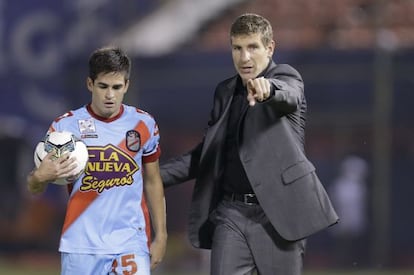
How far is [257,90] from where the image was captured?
6469 mm

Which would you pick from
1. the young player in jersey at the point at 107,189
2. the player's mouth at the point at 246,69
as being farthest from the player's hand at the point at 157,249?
the player's mouth at the point at 246,69

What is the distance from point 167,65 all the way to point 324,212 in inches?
394

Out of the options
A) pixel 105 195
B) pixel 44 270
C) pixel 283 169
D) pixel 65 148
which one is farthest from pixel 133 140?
pixel 44 270

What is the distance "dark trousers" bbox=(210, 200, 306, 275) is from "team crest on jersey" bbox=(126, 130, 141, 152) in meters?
0.71

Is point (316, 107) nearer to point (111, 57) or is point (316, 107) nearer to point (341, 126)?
point (341, 126)

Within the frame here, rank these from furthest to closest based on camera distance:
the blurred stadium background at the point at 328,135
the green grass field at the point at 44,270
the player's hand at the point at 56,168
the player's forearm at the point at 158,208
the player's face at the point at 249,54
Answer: the blurred stadium background at the point at 328,135 → the green grass field at the point at 44,270 → the player's forearm at the point at 158,208 → the player's face at the point at 249,54 → the player's hand at the point at 56,168

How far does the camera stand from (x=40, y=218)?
58.5 ft

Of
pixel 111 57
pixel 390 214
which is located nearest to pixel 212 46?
pixel 390 214

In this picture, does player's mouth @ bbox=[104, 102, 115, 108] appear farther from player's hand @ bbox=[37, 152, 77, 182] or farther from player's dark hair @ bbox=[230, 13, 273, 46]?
player's dark hair @ bbox=[230, 13, 273, 46]

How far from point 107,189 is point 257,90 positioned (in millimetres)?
1181

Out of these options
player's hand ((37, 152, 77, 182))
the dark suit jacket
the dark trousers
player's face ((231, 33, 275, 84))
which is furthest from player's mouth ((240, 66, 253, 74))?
player's hand ((37, 152, 77, 182))

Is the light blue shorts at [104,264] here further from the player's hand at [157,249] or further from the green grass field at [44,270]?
the green grass field at [44,270]

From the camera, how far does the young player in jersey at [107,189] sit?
6977 millimetres

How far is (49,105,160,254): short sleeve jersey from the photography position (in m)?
7.00
